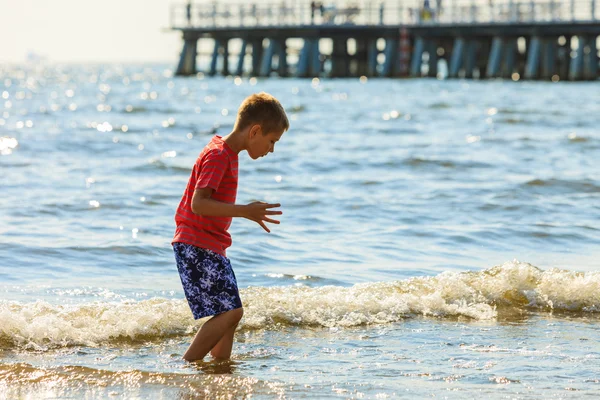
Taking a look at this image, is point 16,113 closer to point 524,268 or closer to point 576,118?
point 576,118

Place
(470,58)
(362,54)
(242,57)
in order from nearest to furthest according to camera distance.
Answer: (470,58), (362,54), (242,57)

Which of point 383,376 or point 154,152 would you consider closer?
point 383,376

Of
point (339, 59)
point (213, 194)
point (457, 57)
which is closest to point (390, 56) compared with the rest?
point (457, 57)

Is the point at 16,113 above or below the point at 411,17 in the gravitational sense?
below

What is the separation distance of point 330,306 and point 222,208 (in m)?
1.96

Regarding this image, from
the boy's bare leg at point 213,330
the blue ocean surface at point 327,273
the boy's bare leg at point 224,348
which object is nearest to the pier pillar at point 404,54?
the blue ocean surface at point 327,273

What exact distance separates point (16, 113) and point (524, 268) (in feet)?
66.7

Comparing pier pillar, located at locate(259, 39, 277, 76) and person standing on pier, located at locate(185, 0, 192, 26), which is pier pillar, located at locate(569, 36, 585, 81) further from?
person standing on pier, located at locate(185, 0, 192, 26)

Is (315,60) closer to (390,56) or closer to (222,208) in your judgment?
(390,56)

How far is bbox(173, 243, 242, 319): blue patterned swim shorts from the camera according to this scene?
435cm

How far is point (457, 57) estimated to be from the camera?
46000 mm

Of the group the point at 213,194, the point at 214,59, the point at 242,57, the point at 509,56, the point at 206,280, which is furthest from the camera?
the point at 214,59

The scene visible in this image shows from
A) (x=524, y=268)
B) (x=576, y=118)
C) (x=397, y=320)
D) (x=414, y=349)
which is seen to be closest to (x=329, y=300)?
(x=397, y=320)

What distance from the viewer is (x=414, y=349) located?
16.6ft
